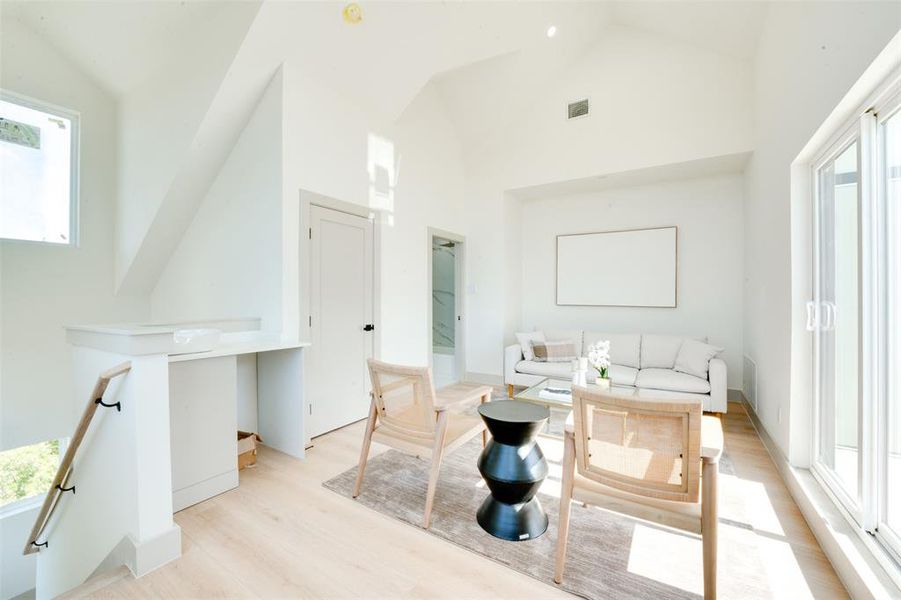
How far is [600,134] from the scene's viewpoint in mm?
4520

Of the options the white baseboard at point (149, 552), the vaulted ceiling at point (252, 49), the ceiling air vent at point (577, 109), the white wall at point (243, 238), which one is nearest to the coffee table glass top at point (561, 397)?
the white wall at point (243, 238)

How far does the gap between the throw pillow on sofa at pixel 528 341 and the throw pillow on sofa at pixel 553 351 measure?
0.17ft

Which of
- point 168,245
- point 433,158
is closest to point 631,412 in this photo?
point 433,158

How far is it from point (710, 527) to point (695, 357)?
9.78 ft

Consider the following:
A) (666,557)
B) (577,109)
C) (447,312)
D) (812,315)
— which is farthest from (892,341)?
(447,312)

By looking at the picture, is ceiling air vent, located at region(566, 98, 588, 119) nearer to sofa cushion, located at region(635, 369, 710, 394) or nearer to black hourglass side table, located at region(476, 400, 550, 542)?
sofa cushion, located at region(635, 369, 710, 394)

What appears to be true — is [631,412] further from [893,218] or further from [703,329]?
[703,329]

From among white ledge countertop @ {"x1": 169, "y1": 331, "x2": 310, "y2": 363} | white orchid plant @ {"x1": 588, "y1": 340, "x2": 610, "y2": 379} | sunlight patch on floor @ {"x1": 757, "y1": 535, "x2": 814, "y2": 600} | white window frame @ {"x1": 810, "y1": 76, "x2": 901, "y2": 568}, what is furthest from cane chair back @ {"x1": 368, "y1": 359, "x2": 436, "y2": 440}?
white window frame @ {"x1": 810, "y1": 76, "x2": 901, "y2": 568}

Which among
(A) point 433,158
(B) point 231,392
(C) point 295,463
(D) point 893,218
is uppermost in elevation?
(A) point 433,158

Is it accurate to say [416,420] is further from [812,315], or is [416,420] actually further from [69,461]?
[812,315]

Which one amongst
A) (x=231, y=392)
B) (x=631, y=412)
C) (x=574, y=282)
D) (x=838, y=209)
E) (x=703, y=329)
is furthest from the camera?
(x=574, y=282)

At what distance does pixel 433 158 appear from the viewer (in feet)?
16.0

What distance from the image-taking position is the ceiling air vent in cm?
462

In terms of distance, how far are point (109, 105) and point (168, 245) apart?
168 cm
